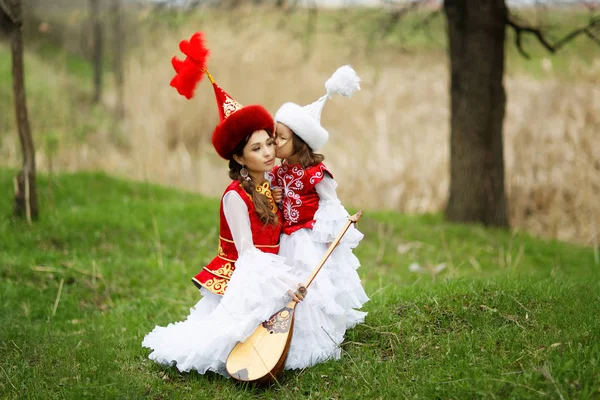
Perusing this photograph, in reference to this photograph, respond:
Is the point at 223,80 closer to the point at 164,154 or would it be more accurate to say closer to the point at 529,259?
the point at 164,154

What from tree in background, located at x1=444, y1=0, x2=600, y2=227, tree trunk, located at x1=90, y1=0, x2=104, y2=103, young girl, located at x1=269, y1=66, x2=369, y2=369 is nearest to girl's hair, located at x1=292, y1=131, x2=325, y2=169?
young girl, located at x1=269, y1=66, x2=369, y2=369

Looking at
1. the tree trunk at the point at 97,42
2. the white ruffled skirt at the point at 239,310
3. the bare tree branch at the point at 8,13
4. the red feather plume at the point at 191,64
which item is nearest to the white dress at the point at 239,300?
the white ruffled skirt at the point at 239,310

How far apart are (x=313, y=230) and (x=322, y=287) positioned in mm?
328

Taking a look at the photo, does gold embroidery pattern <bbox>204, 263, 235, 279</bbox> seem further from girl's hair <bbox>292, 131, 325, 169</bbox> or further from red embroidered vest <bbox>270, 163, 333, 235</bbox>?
girl's hair <bbox>292, 131, 325, 169</bbox>

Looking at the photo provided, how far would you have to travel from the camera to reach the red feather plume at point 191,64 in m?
3.55

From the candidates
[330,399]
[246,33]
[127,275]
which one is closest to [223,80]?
[246,33]

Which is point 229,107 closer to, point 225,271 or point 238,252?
point 238,252

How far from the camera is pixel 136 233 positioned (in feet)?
21.9

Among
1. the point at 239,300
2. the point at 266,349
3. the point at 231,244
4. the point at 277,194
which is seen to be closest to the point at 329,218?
the point at 277,194

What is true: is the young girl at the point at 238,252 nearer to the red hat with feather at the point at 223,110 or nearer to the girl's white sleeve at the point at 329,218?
the red hat with feather at the point at 223,110

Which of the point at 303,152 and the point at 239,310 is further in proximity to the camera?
the point at 303,152

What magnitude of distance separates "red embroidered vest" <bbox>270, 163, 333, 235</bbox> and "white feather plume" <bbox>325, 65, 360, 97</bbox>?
44cm

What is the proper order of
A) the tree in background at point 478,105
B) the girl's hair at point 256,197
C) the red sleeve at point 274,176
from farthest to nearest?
1. the tree in background at point 478,105
2. the red sleeve at point 274,176
3. the girl's hair at point 256,197

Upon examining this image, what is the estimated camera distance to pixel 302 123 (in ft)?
11.7
